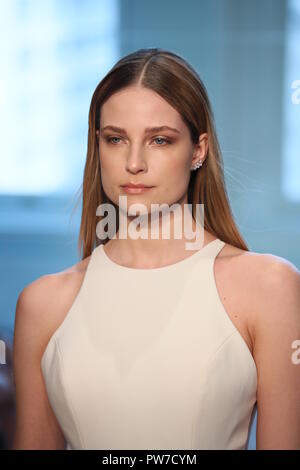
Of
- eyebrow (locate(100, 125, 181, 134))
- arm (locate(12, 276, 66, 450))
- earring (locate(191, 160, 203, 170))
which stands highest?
eyebrow (locate(100, 125, 181, 134))

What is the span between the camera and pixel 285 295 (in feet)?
6.84

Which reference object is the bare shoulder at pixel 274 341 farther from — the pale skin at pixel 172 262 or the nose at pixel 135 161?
the nose at pixel 135 161

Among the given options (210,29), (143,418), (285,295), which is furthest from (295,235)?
(143,418)

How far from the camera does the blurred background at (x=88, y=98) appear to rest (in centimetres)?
304

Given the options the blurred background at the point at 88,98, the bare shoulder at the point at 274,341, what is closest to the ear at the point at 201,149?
the bare shoulder at the point at 274,341

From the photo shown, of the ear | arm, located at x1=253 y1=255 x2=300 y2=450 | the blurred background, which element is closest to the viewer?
arm, located at x1=253 y1=255 x2=300 y2=450

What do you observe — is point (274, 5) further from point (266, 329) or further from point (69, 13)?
point (266, 329)

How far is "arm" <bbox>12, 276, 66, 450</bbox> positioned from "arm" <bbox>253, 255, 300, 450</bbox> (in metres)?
0.53

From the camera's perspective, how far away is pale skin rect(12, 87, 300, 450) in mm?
2043

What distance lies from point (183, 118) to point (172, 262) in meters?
0.35

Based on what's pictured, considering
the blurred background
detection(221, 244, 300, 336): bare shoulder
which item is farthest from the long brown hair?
the blurred background

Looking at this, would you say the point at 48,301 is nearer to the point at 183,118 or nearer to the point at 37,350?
the point at 37,350

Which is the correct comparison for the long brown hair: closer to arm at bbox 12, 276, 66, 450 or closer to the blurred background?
arm at bbox 12, 276, 66, 450

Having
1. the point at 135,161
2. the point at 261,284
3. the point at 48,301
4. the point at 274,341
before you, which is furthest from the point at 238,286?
the point at 48,301
